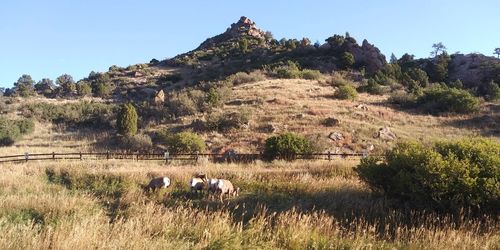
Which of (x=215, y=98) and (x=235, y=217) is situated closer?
(x=235, y=217)

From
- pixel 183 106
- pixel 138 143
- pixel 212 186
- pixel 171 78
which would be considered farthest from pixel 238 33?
pixel 212 186

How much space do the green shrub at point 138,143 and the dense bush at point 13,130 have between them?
10.9 meters

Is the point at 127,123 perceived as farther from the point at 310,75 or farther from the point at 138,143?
the point at 310,75

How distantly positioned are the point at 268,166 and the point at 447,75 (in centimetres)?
4583

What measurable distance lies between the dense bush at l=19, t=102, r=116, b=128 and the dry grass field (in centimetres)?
2842

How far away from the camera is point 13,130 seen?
126 feet

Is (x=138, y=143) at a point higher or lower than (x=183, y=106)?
lower

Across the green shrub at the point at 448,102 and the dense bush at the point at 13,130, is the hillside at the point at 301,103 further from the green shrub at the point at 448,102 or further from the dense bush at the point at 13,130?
the dense bush at the point at 13,130

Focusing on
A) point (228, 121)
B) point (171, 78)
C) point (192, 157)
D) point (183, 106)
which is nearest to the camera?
point (192, 157)

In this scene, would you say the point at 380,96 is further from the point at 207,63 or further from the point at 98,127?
the point at 207,63

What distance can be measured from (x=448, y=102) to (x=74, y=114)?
35633mm

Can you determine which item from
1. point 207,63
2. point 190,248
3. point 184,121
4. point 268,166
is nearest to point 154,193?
point 268,166

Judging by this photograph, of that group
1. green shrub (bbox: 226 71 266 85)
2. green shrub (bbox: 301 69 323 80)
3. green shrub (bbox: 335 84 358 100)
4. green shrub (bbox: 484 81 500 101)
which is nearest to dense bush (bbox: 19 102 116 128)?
green shrub (bbox: 226 71 266 85)

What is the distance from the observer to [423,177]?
1011cm
